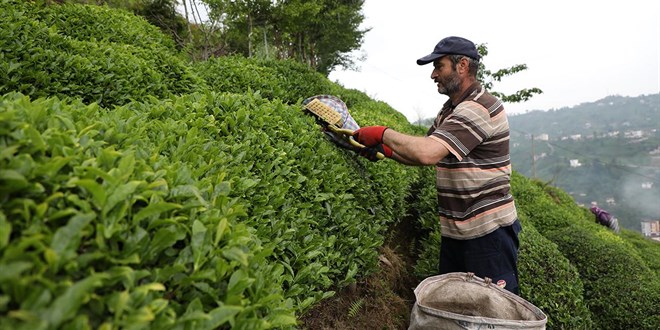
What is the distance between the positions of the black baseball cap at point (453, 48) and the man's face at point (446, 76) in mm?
61

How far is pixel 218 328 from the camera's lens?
124 centimetres

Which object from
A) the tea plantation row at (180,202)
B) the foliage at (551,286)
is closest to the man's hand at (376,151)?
the tea plantation row at (180,202)

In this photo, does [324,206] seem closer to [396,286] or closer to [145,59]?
[396,286]

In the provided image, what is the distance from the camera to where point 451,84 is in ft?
10.4

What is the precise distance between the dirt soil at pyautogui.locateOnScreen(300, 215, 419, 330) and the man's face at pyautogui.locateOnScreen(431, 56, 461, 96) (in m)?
1.92

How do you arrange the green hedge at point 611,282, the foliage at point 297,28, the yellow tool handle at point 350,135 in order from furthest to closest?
1. the foliage at point 297,28
2. the green hedge at point 611,282
3. the yellow tool handle at point 350,135

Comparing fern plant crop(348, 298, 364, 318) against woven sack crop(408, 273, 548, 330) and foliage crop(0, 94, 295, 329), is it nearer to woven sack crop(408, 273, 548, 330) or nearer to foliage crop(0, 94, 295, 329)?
woven sack crop(408, 273, 548, 330)

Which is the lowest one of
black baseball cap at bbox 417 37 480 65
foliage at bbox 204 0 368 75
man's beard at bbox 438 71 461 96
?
man's beard at bbox 438 71 461 96

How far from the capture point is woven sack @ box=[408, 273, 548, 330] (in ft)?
7.48

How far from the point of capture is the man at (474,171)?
298 centimetres

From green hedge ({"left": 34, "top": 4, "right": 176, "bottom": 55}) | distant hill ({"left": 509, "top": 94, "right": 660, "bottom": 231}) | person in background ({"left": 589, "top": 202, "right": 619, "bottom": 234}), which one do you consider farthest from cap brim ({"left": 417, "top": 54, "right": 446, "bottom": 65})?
distant hill ({"left": 509, "top": 94, "right": 660, "bottom": 231})

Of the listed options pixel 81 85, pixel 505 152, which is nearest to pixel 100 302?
pixel 505 152

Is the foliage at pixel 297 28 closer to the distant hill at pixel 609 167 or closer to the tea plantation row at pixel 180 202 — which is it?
the tea plantation row at pixel 180 202

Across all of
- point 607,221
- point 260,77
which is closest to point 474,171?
point 260,77
